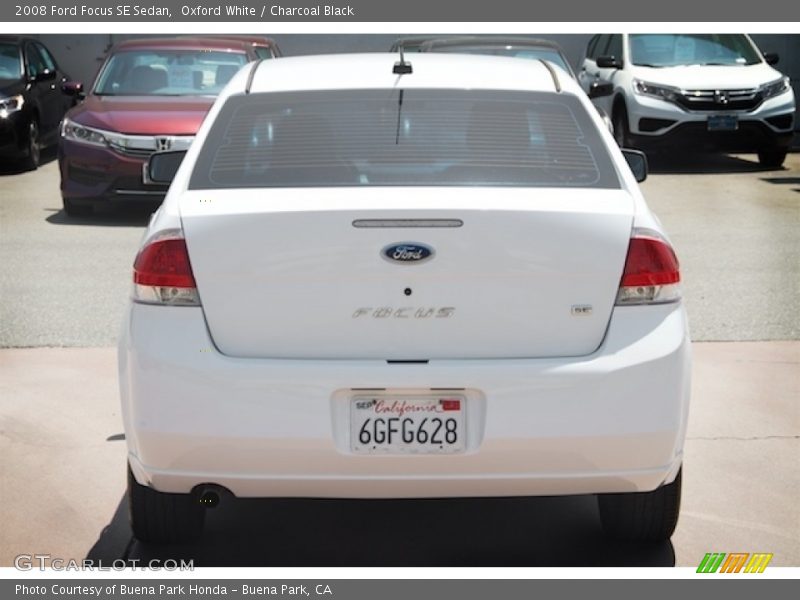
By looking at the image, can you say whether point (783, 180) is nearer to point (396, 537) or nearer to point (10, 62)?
point (10, 62)

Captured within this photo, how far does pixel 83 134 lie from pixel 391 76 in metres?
8.57

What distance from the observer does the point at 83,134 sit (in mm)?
13320

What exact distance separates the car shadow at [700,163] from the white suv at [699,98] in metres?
0.28

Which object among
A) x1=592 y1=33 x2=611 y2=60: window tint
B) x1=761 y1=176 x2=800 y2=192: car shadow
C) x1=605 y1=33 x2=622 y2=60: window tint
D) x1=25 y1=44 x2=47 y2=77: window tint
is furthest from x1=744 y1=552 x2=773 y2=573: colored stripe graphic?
x1=592 y1=33 x2=611 y2=60: window tint

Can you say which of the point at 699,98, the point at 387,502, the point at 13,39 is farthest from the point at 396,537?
the point at 13,39

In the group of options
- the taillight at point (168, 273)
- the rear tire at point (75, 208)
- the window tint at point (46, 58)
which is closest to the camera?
the taillight at point (168, 273)

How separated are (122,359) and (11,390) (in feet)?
9.55

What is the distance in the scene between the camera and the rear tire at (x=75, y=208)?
13.6 meters

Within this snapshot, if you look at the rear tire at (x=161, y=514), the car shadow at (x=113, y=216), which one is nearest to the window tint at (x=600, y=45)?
the car shadow at (x=113, y=216)

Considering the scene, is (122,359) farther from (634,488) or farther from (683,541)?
(683,541)

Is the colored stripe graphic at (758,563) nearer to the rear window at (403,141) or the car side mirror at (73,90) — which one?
the rear window at (403,141)

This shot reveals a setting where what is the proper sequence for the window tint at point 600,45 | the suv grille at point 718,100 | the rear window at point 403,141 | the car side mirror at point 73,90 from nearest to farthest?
the rear window at point 403,141, the car side mirror at point 73,90, the suv grille at point 718,100, the window tint at point 600,45

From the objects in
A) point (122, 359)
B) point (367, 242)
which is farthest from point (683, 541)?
point (122, 359)

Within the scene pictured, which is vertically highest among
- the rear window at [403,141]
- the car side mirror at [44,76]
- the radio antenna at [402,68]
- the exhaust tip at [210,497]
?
the radio antenna at [402,68]
